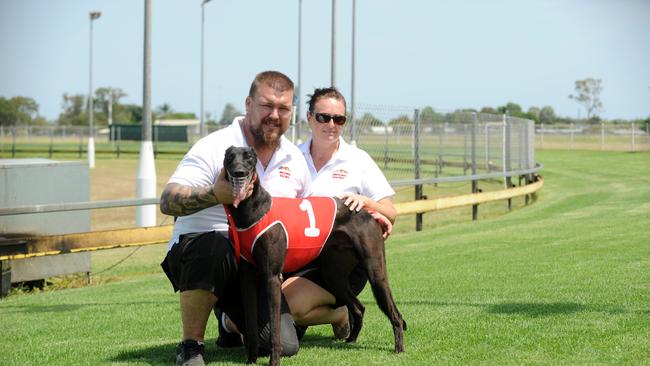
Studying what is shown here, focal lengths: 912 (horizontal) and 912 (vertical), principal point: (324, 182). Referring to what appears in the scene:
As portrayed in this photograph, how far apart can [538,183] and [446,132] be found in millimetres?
3081

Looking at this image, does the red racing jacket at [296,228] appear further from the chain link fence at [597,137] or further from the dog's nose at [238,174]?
the chain link fence at [597,137]

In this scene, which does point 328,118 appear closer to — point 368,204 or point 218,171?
point 368,204

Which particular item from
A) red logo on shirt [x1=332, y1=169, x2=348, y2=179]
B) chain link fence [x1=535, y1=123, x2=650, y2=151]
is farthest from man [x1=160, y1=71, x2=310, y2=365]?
chain link fence [x1=535, y1=123, x2=650, y2=151]

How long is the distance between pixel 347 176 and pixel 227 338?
1.28 metres

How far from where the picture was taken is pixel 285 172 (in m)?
5.41

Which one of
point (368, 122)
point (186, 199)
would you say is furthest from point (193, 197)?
point (368, 122)

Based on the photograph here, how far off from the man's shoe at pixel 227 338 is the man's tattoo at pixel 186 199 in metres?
0.94

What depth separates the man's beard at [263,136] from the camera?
5.24 meters

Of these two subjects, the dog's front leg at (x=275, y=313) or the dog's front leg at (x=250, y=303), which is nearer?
the dog's front leg at (x=275, y=313)

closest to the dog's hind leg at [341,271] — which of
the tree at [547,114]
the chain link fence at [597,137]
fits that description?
the chain link fence at [597,137]

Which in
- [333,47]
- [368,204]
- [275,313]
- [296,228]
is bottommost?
[275,313]

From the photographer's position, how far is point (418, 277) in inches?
355

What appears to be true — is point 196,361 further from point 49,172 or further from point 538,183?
point 538,183

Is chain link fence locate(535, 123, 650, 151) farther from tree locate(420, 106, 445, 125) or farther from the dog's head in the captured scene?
the dog's head
